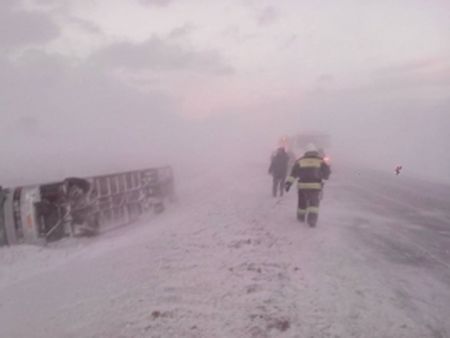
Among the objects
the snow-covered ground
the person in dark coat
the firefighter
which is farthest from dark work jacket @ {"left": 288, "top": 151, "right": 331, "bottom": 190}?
the person in dark coat

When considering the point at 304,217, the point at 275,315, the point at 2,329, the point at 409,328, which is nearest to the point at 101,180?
the point at 304,217

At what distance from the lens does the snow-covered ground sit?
4.60m

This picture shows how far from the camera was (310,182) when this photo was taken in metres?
9.09

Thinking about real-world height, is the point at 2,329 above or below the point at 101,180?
below

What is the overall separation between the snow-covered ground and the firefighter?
1.22 feet

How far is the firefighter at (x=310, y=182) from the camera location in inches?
354

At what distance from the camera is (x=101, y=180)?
10.7m

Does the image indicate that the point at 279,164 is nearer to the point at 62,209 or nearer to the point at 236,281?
the point at 62,209

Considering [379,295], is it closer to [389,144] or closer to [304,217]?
[304,217]

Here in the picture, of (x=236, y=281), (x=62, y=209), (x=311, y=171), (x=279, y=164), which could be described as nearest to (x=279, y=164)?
(x=279, y=164)

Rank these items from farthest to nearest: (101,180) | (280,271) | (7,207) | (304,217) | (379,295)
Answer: (101,180) < (304,217) < (7,207) < (280,271) < (379,295)

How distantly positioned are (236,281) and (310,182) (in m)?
4.06

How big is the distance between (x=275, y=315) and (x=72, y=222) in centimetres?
615

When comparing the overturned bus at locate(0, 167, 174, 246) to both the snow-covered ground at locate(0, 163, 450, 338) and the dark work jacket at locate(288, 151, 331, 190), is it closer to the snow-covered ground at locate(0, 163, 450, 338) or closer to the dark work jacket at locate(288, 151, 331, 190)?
the snow-covered ground at locate(0, 163, 450, 338)
